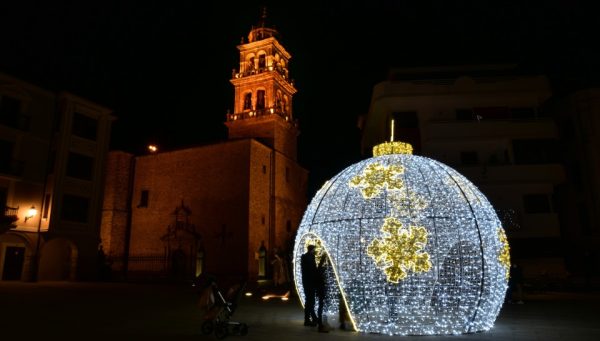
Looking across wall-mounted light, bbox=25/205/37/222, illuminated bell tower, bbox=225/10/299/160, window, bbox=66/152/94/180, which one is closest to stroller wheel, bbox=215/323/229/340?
wall-mounted light, bbox=25/205/37/222

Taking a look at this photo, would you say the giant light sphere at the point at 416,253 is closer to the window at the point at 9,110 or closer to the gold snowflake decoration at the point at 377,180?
the gold snowflake decoration at the point at 377,180

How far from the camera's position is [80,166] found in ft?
86.1

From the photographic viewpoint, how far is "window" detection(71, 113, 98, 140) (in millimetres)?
26119

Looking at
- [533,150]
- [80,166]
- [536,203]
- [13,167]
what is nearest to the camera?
[13,167]

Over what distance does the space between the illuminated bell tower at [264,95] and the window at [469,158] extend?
15498 millimetres

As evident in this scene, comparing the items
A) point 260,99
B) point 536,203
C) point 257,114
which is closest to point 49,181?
point 257,114

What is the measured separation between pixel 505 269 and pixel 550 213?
1895 cm

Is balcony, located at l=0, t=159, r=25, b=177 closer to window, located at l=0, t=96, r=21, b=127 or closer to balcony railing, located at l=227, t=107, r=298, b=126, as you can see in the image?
window, located at l=0, t=96, r=21, b=127

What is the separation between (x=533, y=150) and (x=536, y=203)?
318cm

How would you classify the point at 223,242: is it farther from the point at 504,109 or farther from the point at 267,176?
the point at 504,109

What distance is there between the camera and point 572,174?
A: 92.4ft

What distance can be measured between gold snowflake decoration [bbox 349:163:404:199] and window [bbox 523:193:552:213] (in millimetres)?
19558

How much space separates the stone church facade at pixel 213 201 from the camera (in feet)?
101

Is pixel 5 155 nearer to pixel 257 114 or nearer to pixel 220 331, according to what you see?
pixel 257 114
